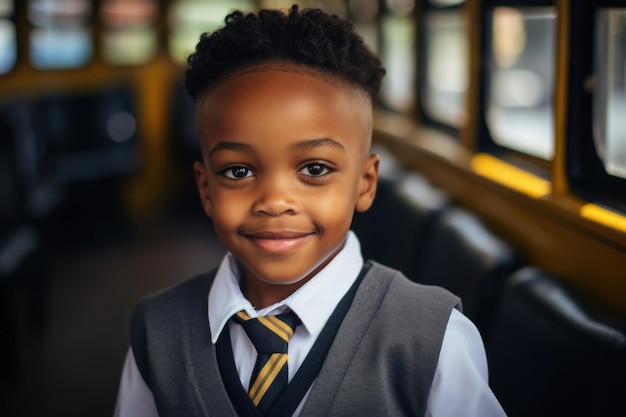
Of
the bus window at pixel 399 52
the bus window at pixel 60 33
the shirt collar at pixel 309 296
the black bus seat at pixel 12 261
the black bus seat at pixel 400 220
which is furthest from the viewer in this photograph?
the bus window at pixel 60 33

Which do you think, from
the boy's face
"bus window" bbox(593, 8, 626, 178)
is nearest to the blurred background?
"bus window" bbox(593, 8, 626, 178)

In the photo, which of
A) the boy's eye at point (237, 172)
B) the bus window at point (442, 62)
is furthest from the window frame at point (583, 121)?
the bus window at point (442, 62)

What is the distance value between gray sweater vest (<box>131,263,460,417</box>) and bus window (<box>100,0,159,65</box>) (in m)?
5.96

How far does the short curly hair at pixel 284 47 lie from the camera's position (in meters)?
1.10

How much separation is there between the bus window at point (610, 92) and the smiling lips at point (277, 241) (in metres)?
1.02

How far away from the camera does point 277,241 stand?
1072 mm

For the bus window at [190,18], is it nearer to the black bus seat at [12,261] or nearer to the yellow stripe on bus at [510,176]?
the black bus seat at [12,261]

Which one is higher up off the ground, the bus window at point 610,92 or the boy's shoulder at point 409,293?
the bus window at point 610,92

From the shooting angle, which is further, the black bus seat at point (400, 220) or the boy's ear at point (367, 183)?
the black bus seat at point (400, 220)

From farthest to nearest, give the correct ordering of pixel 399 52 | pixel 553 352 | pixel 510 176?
1. pixel 399 52
2. pixel 510 176
3. pixel 553 352

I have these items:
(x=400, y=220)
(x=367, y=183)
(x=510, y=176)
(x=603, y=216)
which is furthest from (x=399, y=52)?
(x=367, y=183)

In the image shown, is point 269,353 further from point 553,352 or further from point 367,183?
point 553,352

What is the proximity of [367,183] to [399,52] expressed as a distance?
3186 mm

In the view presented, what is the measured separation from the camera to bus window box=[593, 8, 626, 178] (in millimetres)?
1782
